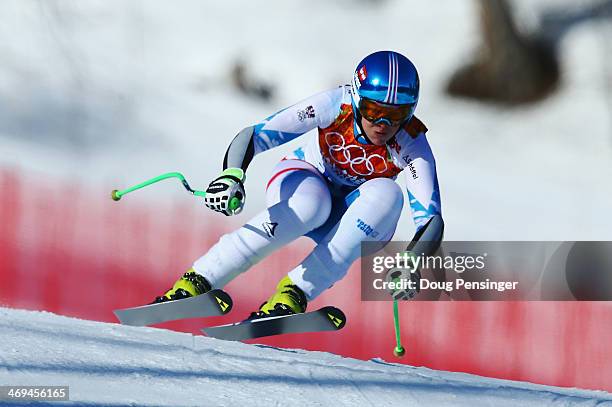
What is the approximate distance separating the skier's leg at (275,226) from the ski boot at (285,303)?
19 cm

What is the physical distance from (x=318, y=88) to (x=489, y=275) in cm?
406

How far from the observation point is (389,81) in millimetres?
3980

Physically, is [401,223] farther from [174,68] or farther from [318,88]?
[174,68]

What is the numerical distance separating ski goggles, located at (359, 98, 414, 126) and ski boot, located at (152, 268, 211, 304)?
1.01m

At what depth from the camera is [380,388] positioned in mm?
4297

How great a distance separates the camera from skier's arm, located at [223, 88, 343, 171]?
13.7ft

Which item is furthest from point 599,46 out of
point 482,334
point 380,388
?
point 380,388

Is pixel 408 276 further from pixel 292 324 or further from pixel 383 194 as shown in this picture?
pixel 292 324

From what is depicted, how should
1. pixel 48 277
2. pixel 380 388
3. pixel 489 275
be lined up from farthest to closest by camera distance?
pixel 489 275 < pixel 48 277 < pixel 380 388

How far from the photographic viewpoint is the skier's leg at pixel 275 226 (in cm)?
420

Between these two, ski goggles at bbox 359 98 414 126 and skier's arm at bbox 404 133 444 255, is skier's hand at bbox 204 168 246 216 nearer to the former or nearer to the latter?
ski goggles at bbox 359 98 414 126

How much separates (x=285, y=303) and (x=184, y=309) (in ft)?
1.44

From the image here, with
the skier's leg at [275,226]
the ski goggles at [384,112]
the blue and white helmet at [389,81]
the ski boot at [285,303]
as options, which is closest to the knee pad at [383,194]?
the skier's leg at [275,226]

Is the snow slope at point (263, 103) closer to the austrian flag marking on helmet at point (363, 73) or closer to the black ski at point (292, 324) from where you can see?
the black ski at point (292, 324)
